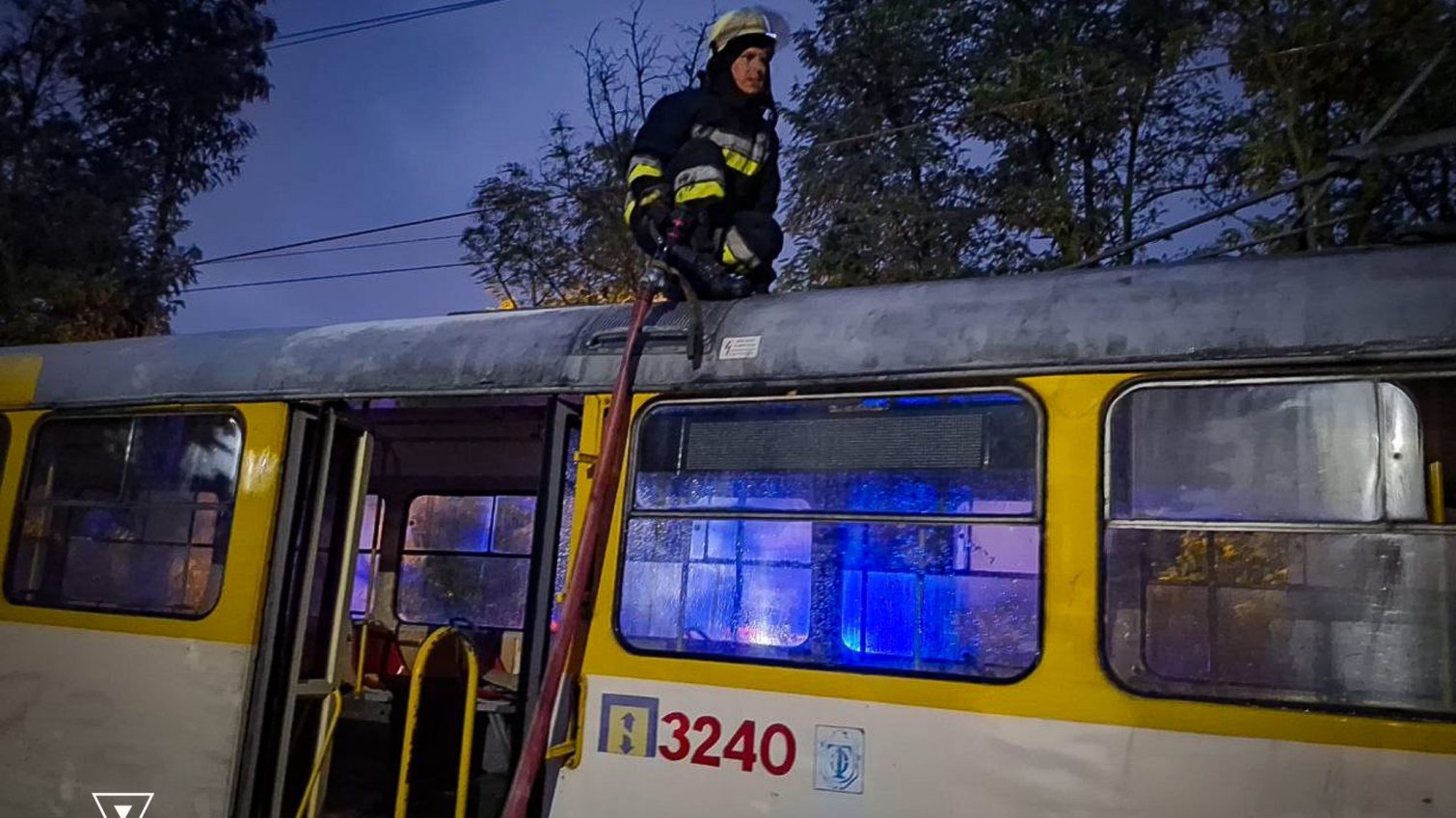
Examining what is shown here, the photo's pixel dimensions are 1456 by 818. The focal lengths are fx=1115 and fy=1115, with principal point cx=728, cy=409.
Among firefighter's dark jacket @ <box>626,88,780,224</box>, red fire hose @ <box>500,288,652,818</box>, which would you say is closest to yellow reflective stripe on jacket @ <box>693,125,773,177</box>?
firefighter's dark jacket @ <box>626,88,780,224</box>

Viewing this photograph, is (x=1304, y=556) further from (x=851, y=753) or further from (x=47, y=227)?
(x=47, y=227)

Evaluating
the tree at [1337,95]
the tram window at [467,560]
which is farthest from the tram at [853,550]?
the tree at [1337,95]

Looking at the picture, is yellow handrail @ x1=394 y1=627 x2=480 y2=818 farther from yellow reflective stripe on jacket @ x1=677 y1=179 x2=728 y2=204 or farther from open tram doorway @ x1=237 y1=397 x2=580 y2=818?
yellow reflective stripe on jacket @ x1=677 y1=179 x2=728 y2=204

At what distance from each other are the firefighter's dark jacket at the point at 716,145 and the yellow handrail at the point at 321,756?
2383mm

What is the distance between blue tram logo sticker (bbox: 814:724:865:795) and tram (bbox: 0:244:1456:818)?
0.01 metres

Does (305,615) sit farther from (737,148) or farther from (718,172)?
(737,148)

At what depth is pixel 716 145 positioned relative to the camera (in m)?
4.75

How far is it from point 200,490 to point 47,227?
1592cm

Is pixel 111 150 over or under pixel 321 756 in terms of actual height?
over

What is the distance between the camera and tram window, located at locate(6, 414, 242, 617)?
472 centimetres

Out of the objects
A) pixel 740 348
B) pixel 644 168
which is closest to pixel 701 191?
pixel 644 168

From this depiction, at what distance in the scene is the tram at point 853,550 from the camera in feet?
9.70

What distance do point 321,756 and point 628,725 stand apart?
159cm

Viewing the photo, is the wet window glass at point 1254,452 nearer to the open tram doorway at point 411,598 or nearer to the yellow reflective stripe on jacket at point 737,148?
the open tram doorway at point 411,598
